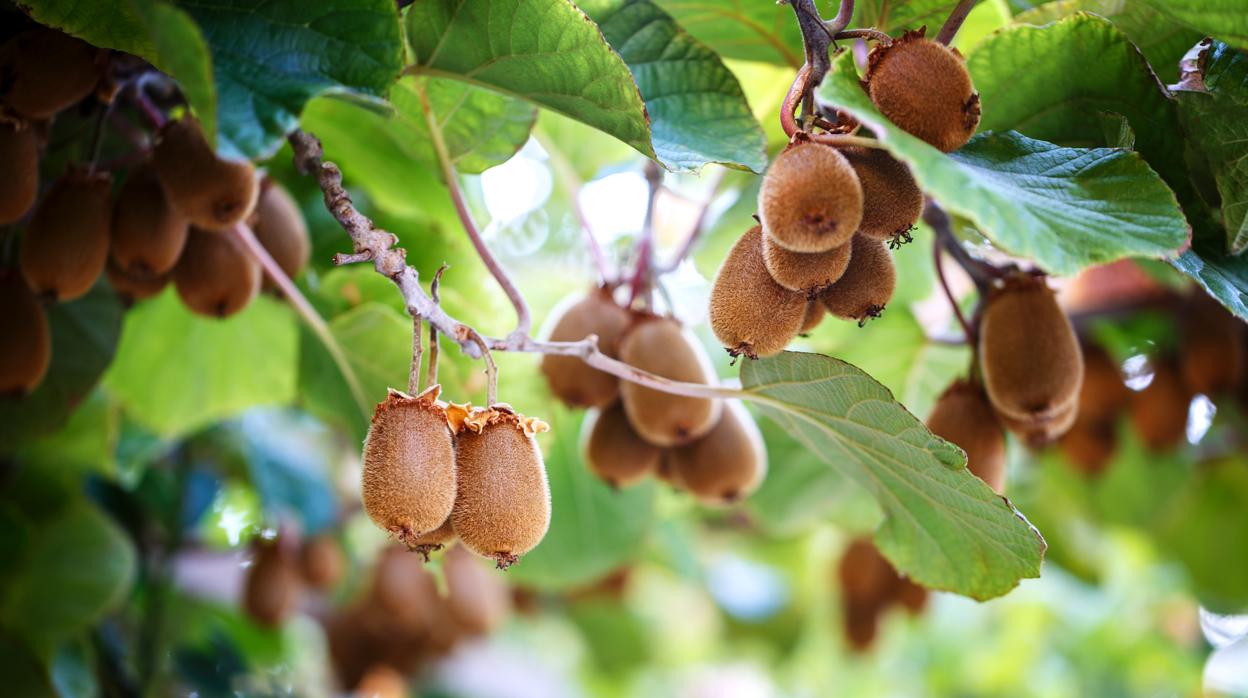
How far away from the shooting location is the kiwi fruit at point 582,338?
1.05 metres

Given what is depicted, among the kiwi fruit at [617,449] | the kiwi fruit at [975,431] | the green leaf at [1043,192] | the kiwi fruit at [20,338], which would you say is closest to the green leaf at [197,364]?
the kiwi fruit at [20,338]

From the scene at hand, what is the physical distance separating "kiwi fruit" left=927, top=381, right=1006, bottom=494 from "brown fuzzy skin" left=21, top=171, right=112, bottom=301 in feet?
2.51

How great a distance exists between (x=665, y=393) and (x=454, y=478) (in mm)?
316

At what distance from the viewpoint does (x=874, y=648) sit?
250cm

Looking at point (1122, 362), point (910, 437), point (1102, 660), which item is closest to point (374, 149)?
point (910, 437)

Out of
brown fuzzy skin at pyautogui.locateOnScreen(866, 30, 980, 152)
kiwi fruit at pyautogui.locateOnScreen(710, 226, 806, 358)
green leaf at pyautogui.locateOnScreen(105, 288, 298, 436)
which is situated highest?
brown fuzzy skin at pyautogui.locateOnScreen(866, 30, 980, 152)

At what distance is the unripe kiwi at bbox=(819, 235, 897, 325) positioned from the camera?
77cm

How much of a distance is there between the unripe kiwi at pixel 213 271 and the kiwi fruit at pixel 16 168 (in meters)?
0.15

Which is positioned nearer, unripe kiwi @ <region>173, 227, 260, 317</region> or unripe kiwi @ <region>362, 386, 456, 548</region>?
unripe kiwi @ <region>362, 386, 456, 548</region>

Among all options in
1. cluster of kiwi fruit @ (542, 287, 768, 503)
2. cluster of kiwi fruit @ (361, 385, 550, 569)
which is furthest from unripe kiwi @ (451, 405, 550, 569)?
cluster of kiwi fruit @ (542, 287, 768, 503)

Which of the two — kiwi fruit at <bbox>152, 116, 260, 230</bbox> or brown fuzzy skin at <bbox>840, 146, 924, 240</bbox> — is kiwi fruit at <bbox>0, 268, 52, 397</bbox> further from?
brown fuzzy skin at <bbox>840, 146, 924, 240</bbox>

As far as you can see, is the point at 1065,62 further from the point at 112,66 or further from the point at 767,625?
the point at 767,625

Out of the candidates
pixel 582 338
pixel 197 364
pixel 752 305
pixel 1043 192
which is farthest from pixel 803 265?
pixel 197 364

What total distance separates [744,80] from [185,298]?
0.66 meters
